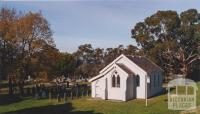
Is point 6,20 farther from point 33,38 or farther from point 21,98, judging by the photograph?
point 21,98

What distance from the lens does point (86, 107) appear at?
1571 inches

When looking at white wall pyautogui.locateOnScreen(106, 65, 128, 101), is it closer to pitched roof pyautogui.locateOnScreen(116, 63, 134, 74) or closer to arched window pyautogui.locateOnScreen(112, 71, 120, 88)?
arched window pyautogui.locateOnScreen(112, 71, 120, 88)

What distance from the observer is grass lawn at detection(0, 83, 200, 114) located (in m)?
37.0

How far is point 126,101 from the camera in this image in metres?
44.2

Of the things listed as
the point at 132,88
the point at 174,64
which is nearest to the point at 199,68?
the point at 174,64

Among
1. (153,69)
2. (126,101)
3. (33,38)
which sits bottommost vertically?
(126,101)

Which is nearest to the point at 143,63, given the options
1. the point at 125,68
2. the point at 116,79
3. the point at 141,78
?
the point at 141,78

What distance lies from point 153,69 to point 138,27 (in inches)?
1034

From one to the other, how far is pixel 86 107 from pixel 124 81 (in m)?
6.49

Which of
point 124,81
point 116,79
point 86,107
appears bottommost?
point 86,107

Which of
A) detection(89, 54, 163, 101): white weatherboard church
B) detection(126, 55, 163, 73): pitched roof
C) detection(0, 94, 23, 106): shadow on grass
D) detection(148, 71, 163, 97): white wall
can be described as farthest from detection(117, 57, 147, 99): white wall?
detection(0, 94, 23, 106): shadow on grass

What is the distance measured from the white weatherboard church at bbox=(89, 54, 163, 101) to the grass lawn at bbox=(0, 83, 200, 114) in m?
1.44

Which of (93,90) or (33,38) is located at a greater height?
(33,38)

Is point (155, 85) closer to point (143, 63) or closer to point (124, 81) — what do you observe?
point (143, 63)
